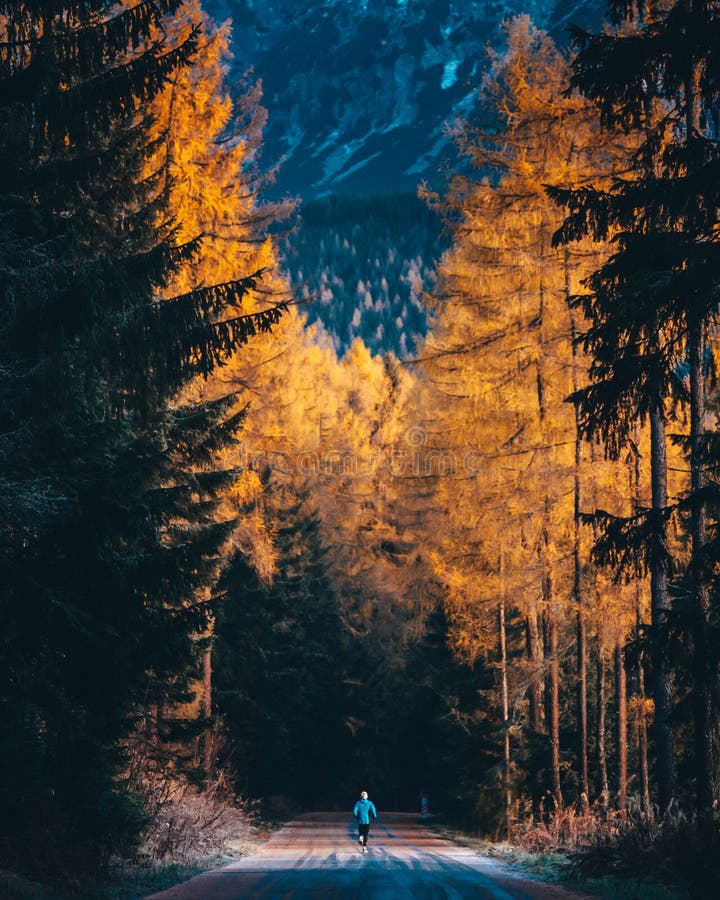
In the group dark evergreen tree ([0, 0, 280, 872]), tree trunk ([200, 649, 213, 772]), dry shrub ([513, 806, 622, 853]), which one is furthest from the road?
tree trunk ([200, 649, 213, 772])

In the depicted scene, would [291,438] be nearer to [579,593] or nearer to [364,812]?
[579,593]

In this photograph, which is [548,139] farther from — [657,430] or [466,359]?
[657,430]

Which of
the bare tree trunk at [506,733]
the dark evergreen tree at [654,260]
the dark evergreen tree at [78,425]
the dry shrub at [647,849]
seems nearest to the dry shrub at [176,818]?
the dark evergreen tree at [78,425]

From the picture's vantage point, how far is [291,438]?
24.4 meters

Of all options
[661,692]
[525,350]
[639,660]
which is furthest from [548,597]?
[639,660]

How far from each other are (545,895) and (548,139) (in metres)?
13.6

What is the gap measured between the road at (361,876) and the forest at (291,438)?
1084mm

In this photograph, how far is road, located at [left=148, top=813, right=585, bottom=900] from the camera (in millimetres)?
13492

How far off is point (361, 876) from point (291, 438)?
10.2 metres

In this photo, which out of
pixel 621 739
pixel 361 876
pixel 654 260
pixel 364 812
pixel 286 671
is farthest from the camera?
pixel 286 671

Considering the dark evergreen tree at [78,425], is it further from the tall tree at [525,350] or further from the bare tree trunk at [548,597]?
the bare tree trunk at [548,597]

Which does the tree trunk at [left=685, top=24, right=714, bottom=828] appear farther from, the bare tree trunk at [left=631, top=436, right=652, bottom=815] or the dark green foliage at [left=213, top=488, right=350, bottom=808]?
the dark green foliage at [left=213, top=488, right=350, bottom=808]

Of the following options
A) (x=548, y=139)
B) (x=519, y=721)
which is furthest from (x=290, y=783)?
(x=548, y=139)

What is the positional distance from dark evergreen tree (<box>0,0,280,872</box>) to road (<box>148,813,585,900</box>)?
2222mm
